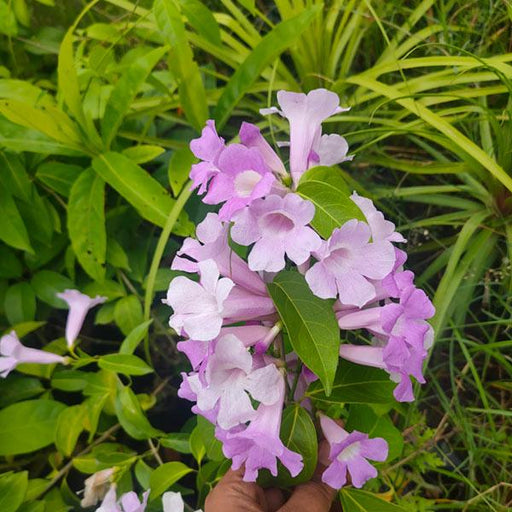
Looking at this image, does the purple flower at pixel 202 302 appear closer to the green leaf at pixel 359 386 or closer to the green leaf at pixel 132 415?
the green leaf at pixel 359 386

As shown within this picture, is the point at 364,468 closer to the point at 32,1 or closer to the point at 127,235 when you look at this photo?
the point at 127,235

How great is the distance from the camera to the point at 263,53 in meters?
1.08

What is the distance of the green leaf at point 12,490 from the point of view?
104 centimetres

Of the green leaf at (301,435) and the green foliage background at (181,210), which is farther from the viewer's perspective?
the green foliage background at (181,210)

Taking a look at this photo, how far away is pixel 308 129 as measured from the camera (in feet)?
2.01

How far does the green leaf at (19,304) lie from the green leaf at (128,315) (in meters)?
0.22

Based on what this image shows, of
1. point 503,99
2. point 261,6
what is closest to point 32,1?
point 261,6

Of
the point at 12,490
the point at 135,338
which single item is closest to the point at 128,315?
the point at 135,338

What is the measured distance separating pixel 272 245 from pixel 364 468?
301 millimetres

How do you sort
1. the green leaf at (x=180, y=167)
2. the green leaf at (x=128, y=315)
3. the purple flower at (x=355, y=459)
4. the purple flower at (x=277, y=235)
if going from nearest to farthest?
the purple flower at (x=277, y=235) < the purple flower at (x=355, y=459) < the green leaf at (x=180, y=167) < the green leaf at (x=128, y=315)

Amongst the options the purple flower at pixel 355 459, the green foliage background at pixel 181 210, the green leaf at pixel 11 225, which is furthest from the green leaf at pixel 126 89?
the purple flower at pixel 355 459

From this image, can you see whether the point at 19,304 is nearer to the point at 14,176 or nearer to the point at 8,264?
the point at 8,264

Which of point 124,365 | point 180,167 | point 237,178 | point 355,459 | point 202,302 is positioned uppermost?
point 237,178

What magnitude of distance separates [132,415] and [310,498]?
47 cm
